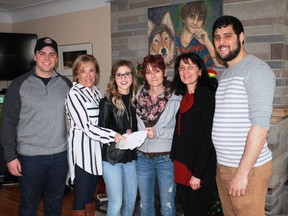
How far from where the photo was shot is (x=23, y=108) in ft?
6.81

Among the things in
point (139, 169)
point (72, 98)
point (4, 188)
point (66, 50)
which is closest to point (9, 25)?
point (66, 50)

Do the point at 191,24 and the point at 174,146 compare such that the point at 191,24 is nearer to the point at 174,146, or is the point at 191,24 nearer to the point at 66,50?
the point at 174,146

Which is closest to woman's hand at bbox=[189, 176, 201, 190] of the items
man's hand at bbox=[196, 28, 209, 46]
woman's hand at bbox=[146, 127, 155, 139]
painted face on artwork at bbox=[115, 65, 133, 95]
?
woman's hand at bbox=[146, 127, 155, 139]

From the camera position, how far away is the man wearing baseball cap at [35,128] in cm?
207

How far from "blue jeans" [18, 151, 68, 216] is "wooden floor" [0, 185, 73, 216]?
96 cm

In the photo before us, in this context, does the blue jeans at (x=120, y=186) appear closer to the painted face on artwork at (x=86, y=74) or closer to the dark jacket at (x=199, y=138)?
the dark jacket at (x=199, y=138)

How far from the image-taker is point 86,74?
6.82ft

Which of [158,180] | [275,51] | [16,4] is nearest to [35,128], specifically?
[158,180]

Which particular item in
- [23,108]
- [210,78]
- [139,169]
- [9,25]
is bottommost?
[139,169]

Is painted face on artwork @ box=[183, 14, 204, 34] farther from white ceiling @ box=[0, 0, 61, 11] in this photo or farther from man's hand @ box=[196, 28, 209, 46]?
white ceiling @ box=[0, 0, 61, 11]

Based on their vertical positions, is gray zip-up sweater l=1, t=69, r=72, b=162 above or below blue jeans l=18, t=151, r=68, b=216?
above

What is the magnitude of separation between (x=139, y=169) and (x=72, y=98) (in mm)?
672

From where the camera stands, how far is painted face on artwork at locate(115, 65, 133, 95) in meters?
1.97

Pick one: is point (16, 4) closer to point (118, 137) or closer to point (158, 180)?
point (118, 137)
